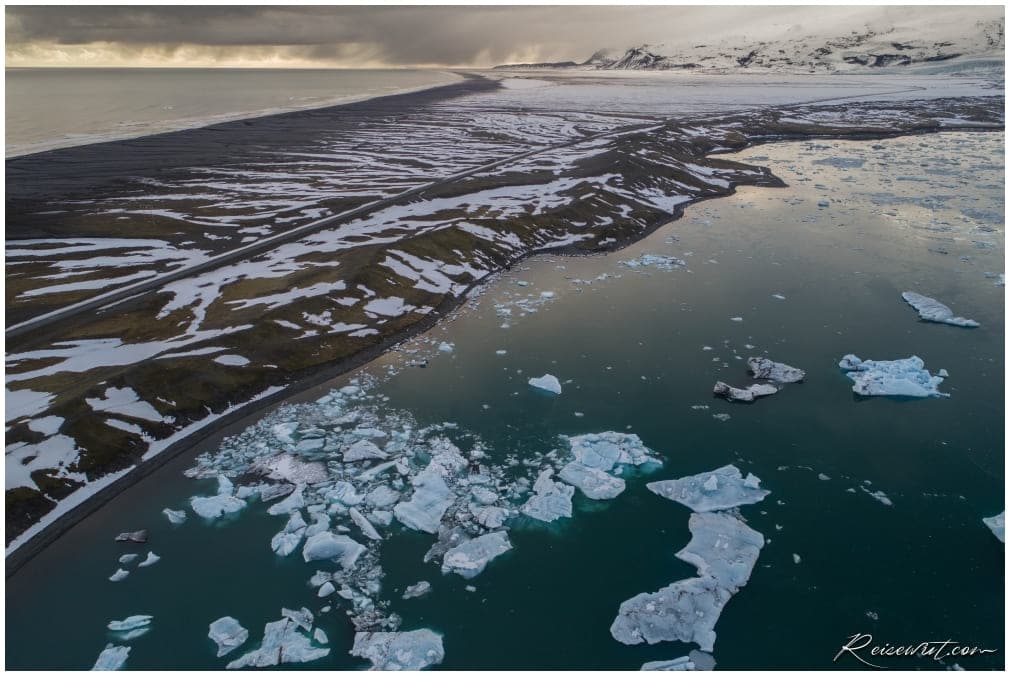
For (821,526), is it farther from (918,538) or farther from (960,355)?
(960,355)

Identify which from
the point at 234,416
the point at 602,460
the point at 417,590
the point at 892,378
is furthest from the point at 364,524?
the point at 892,378

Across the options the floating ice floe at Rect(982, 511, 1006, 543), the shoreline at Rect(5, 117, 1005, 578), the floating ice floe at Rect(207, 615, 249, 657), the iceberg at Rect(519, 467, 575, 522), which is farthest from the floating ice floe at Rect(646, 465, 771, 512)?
the shoreline at Rect(5, 117, 1005, 578)

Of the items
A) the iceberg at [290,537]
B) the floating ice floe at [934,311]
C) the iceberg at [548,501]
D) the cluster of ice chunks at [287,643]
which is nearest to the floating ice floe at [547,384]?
the iceberg at [548,501]

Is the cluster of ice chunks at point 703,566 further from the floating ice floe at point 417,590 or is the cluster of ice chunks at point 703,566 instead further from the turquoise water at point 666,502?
the floating ice floe at point 417,590

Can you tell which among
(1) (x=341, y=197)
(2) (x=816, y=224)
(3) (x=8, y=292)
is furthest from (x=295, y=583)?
(2) (x=816, y=224)

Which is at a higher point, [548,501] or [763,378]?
[763,378]

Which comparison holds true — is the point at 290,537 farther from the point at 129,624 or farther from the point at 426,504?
the point at 129,624

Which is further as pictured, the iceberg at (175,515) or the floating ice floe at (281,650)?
the iceberg at (175,515)
